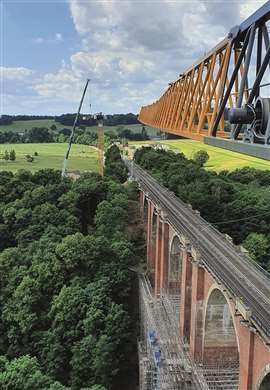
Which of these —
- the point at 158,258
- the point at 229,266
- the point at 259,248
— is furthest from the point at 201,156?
the point at 229,266

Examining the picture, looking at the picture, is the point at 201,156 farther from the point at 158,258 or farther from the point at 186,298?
the point at 186,298

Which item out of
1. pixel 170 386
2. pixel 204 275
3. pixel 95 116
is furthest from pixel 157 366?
pixel 95 116

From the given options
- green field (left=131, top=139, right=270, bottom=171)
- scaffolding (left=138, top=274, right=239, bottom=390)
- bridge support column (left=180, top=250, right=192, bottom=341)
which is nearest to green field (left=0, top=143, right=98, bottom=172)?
green field (left=131, top=139, right=270, bottom=171)

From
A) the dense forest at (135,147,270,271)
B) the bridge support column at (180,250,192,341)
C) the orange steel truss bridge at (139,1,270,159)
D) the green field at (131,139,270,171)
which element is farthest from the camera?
the green field at (131,139,270,171)

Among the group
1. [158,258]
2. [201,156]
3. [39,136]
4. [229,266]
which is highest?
[39,136]

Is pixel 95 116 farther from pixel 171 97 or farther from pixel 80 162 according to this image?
pixel 171 97

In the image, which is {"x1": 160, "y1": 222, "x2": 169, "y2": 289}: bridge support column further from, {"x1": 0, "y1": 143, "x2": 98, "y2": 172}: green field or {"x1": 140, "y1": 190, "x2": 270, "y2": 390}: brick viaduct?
{"x1": 0, "y1": 143, "x2": 98, "y2": 172}: green field
